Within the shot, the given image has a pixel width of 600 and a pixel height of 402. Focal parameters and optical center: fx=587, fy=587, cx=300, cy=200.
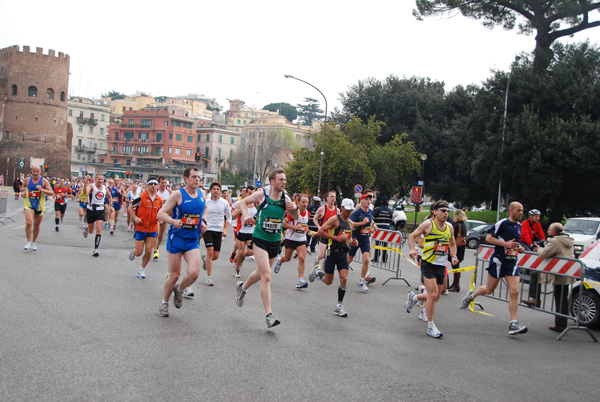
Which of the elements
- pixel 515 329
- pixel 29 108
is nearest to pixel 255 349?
pixel 515 329

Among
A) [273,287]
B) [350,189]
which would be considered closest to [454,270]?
[273,287]

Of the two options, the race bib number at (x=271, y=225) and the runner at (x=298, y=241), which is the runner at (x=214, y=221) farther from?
the race bib number at (x=271, y=225)

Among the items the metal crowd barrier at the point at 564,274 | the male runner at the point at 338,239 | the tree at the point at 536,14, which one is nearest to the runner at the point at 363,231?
the male runner at the point at 338,239

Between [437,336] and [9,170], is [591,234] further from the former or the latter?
[9,170]

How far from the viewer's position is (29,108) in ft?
268

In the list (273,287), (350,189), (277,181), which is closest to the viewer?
(277,181)

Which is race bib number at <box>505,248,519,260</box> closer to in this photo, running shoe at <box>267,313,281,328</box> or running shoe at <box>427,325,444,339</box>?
running shoe at <box>427,325,444,339</box>

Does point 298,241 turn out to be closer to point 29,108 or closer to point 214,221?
point 214,221

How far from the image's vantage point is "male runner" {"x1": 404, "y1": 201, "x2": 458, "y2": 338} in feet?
25.9

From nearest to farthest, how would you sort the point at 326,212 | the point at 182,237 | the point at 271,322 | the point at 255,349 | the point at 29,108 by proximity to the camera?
the point at 255,349 → the point at 271,322 → the point at 182,237 → the point at 326,212 → the point at 29,108

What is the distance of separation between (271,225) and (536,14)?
32.4 meters

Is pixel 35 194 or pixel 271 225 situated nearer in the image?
pixel 271 225

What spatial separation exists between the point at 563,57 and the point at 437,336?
3382cm

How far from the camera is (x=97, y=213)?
46.7 feet
